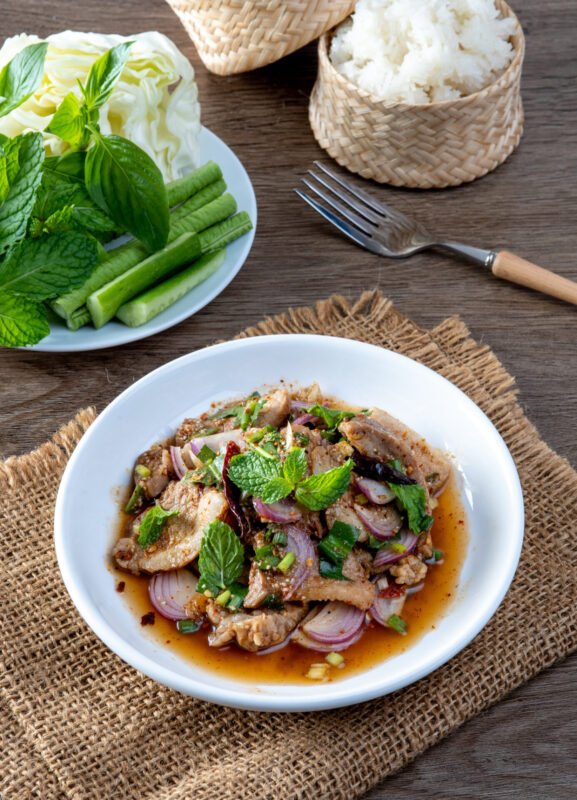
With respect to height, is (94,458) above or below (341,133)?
below

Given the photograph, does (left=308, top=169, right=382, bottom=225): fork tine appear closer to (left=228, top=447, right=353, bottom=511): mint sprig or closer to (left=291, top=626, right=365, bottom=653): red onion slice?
(left=228, top=447, right=353, bottom=511): mint sprig

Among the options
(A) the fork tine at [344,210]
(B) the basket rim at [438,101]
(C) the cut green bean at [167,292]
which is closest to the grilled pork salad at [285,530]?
(C) the cut green bean at [167,292]

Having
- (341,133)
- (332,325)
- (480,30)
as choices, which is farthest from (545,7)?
(332,325)

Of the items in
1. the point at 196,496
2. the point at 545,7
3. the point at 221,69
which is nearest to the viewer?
the point at 196,496

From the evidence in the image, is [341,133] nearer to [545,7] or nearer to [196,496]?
[545,7]

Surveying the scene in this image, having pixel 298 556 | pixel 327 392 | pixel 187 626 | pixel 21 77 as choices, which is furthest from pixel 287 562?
pixel 21 77

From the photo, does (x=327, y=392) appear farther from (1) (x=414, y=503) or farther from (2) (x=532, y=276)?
(2) (x=532, y=276)

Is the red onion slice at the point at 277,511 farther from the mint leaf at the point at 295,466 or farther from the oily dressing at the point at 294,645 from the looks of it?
the oily dressing at the point at 294,645
